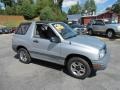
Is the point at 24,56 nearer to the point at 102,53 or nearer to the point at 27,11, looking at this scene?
the point at 102,53

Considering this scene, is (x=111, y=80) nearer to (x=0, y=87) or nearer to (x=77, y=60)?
(x=77, y=60)

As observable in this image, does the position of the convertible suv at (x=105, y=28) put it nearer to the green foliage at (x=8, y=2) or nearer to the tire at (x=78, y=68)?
the tire at (x=78, y=68)

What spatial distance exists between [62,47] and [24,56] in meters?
2.34

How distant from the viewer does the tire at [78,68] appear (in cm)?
617

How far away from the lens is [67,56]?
6.48 metres

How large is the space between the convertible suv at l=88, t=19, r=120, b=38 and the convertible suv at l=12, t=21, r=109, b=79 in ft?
35.5

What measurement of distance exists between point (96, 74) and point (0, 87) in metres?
3.15

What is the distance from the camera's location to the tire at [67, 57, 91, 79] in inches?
243

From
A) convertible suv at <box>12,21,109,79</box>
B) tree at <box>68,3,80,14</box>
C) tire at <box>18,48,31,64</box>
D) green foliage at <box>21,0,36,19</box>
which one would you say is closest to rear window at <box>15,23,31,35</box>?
convertible suv at <box>12,21,109,79</box>

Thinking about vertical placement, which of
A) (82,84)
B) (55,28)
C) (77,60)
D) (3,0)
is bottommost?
(82,84)

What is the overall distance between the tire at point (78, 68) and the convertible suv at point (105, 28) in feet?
38.3

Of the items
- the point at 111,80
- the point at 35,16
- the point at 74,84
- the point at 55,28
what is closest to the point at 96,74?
the point at 111,80

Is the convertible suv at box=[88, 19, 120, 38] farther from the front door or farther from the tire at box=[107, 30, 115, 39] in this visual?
the front door

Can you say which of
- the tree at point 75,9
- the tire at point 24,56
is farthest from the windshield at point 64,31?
the tree at point 75,9
